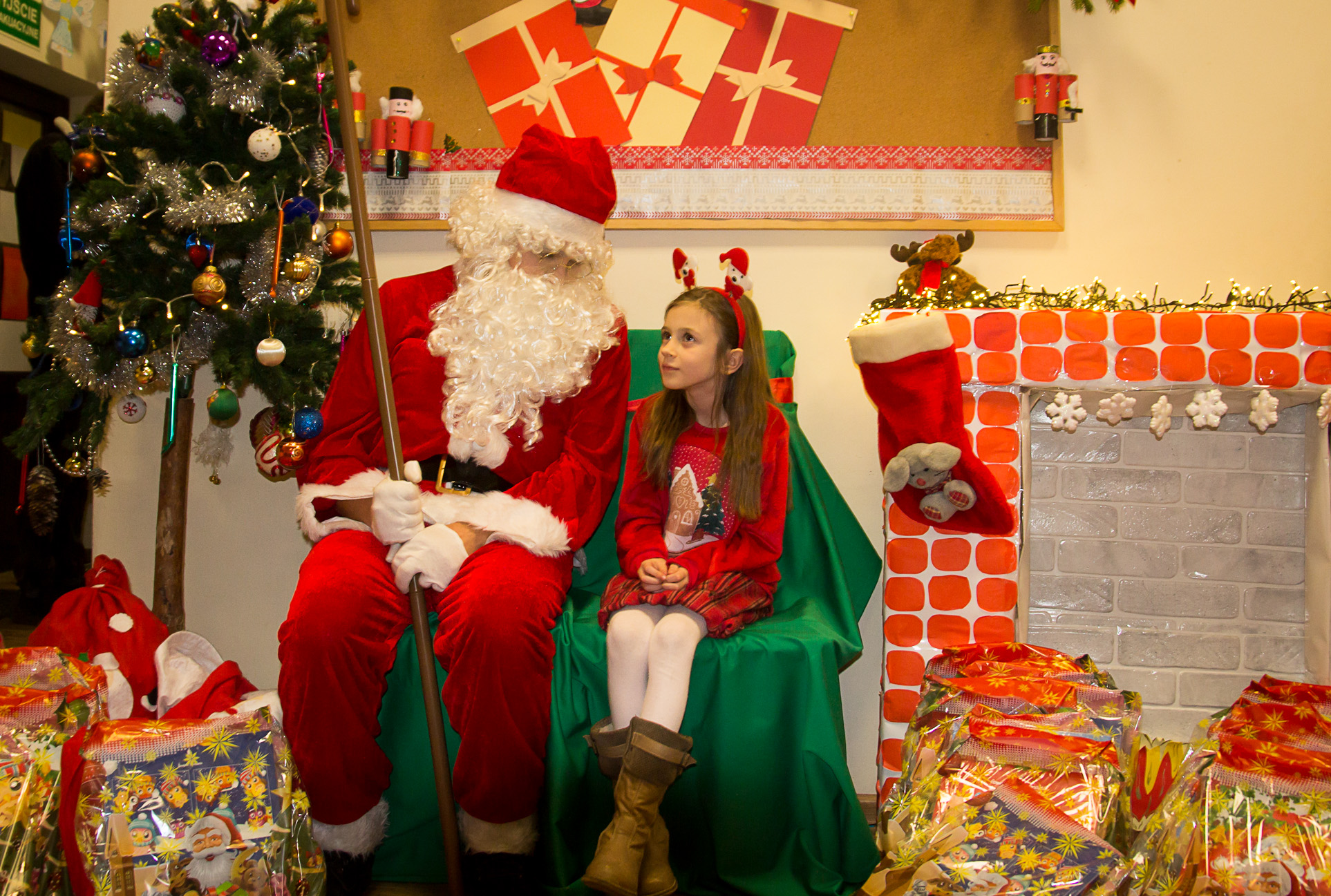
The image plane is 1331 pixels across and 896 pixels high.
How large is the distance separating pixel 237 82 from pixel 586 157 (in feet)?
3.39

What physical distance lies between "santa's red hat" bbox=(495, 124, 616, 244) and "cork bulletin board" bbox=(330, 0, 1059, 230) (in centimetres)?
71

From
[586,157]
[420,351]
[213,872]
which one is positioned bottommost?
[213,872]

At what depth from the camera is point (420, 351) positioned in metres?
2.19

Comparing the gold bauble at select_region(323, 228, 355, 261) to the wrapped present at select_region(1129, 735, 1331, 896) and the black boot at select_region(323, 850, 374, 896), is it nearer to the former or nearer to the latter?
the black boot at select_region(323, 850, 374, 896)

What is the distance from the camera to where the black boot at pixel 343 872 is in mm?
1792

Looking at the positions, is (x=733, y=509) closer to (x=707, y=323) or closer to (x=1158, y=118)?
(x=707, y=323)

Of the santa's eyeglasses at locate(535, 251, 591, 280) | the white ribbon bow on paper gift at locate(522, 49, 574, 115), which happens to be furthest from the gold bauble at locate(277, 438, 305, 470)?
the white ribbon bow on paper gift at locate(522, 49, 574, 115)

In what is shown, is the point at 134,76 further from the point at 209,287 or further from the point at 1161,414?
the point at 1161,414

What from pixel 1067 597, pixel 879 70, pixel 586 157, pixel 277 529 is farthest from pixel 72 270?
pixel 1067 597

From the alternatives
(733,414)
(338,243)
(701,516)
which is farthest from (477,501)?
(338,243)

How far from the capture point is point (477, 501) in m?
2.01

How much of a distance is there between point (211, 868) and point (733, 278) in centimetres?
169

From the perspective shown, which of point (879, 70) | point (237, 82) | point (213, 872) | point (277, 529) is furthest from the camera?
point (277, 529)

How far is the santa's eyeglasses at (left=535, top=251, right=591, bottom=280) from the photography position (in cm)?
222
